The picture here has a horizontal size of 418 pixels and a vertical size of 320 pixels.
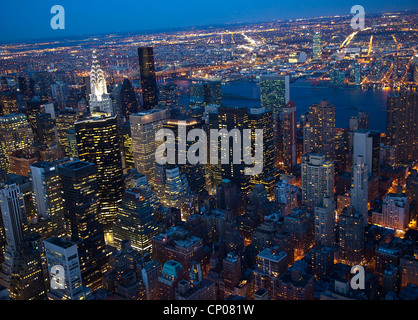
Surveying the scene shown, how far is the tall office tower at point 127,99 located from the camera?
895 inches

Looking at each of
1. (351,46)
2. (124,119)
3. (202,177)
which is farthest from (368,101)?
(124,119)

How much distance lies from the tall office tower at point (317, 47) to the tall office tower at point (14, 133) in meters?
13.5

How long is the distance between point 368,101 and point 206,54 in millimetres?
9143

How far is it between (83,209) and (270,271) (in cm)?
539

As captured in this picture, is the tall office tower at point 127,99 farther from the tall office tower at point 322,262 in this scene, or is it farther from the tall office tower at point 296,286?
the tall office tower at point 296,286

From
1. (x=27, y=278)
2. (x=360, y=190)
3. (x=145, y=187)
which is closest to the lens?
Result: (x=27, y=278)

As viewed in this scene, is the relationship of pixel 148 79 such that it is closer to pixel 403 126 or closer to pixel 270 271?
pixel 403 126

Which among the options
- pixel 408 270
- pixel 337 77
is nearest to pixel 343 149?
pixel 408 270

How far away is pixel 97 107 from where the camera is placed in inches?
593

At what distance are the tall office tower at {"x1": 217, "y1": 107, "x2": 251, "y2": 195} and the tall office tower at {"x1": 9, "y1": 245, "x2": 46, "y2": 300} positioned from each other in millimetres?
7846

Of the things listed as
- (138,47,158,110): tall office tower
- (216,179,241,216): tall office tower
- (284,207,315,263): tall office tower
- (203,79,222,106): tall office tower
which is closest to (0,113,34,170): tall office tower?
(138,47,158,110): tall office tower

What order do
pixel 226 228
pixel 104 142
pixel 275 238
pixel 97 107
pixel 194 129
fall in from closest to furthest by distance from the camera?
pixel 275 238 → pixel 226 228 → pixel 104 142 → pixel 97 107 → pixel 194 129

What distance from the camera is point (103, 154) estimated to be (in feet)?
46.1

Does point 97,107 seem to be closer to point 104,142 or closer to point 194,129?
point 104,142
